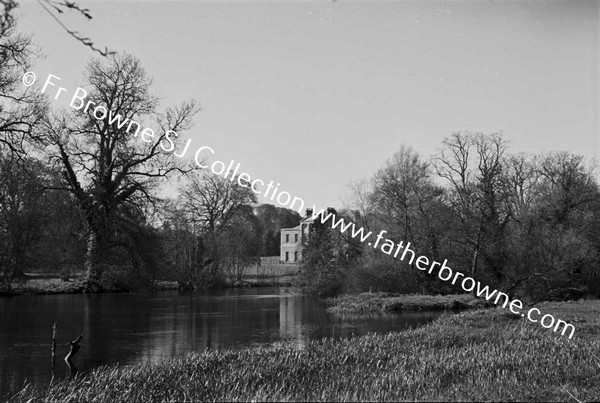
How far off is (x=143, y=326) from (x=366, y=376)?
13882mm

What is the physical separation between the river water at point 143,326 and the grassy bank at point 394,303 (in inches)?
48.6

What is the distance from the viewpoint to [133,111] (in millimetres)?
33938

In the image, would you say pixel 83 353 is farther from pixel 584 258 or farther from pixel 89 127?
pixel 584 258

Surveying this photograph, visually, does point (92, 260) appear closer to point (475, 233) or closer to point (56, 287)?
point (56, 287)

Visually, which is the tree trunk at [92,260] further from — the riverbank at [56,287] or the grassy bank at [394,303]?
the grassy bank at [394,303]

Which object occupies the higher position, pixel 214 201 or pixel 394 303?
pixel 214 201

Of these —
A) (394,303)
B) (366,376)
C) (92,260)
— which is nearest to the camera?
(366,376)

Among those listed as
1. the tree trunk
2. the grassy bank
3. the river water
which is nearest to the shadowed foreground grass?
the river water

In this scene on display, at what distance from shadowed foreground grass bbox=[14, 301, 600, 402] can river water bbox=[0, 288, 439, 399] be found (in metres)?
3.02

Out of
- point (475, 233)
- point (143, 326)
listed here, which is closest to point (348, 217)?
point (475, 233)

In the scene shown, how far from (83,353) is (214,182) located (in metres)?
35.9

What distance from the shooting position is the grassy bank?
2791cm

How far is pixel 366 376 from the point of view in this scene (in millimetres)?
8641

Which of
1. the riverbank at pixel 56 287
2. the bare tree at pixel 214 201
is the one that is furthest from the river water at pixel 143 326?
the bare tree at pixel 214 201
